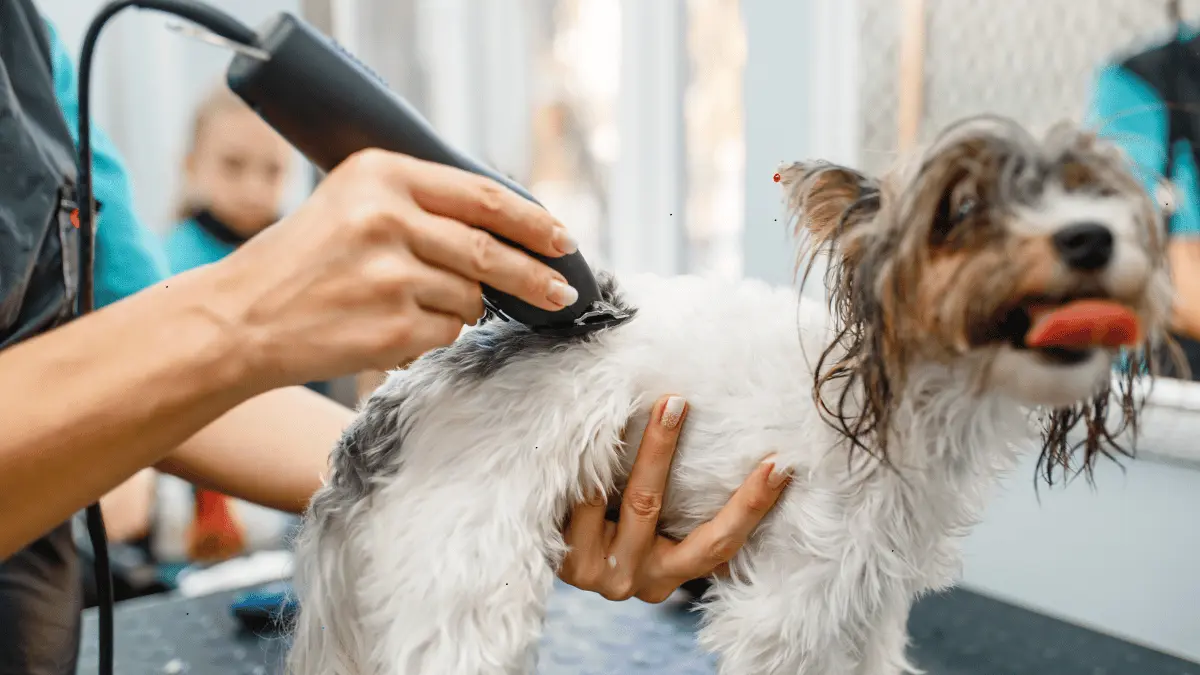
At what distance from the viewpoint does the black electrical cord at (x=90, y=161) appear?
21.1 inches

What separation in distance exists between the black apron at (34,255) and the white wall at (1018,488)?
0.79m

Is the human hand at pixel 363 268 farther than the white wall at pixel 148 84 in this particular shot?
No

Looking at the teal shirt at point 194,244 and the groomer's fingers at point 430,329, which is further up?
the groomer's fingers at point 430,329

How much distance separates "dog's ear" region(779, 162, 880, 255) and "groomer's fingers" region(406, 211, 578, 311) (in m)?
0.18

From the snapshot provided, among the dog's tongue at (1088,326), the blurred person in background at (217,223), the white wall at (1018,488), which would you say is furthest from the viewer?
the blurred person in background at (217,223)

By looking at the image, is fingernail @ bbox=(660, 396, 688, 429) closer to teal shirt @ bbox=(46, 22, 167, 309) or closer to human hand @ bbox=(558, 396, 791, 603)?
human hand @ bbox=(558, 396, 791, 603)

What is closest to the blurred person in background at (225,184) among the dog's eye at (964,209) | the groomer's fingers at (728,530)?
the groomer's fingers at (728,530)

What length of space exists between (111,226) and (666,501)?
0.69 metres

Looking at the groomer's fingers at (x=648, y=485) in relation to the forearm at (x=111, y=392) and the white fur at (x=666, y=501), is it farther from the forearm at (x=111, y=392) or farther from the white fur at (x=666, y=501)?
the forearm at (x=111, y=392)

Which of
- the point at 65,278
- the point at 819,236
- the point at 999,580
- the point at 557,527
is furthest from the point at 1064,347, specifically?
the point at 999,580

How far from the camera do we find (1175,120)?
98 cm

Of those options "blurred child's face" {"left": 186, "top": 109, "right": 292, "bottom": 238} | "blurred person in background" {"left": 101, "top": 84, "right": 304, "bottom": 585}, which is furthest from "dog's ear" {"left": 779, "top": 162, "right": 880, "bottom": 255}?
"blurred child's face" {"left": 186, "top": 109, "right": 292, "bottom": 238}

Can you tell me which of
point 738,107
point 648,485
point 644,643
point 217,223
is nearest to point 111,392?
point 648,485

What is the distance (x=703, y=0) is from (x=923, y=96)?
2.60ft
